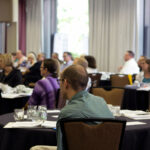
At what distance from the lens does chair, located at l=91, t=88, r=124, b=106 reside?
475cm

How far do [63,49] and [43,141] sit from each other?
11.5 meters

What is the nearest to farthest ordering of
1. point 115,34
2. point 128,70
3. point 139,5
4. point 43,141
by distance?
point 43,141 < point 128,70 < point 139,5 < point 115,34

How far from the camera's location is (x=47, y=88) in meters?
4.91

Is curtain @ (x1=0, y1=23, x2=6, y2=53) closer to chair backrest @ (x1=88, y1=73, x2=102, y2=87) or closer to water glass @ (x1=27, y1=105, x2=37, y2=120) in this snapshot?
chair backrest @ (x1=88, y1=73, x2=102, y2=87)

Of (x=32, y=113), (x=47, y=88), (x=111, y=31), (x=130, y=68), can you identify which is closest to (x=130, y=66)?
(x=130, y=68)

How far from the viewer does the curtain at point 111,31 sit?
452 inches

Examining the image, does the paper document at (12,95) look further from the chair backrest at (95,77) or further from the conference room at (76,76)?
the chair backrest at (95,77)

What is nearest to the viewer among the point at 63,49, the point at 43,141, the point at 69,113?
the point at 69,113

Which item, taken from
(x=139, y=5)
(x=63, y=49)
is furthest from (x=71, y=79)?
(x=63, y=49)

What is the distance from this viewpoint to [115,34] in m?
12.0

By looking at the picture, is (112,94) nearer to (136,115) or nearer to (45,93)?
(45,93)

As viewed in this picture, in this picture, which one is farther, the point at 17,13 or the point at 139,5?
the point at 17,13

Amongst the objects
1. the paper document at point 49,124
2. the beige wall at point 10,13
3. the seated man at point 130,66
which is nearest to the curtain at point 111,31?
the seated man at point 130,66

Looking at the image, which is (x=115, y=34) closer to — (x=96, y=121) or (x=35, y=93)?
(x=35, y=93)
